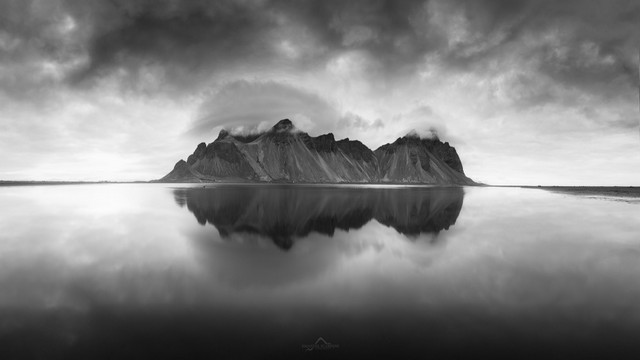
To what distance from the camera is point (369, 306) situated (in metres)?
11.7

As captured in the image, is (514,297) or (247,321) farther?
(514,297)

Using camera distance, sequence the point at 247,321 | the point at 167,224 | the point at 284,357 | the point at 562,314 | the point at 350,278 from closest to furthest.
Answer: the point at 284,357, the point at 247,321, the point at 562,314, the point at 350,278, the point at 167,224

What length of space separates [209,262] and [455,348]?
45.8 feet

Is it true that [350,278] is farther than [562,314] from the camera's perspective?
Yes

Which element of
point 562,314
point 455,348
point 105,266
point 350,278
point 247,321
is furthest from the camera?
point 105,266

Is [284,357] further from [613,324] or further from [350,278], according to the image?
[613,324]

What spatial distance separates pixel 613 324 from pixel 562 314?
139 cm

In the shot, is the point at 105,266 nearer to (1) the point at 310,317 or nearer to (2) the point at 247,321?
(2) the point at 247,321

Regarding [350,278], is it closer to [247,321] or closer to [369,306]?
[369,306]

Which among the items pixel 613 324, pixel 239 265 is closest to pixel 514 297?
pixel 613 324

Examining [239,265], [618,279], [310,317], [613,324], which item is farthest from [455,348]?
[618,279]

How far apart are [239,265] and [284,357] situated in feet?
31.7

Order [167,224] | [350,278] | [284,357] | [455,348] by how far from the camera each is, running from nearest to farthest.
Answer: [284,357] < [455,348] < [350,278] < [167,224]

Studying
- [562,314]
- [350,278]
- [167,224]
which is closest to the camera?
[562,314]
